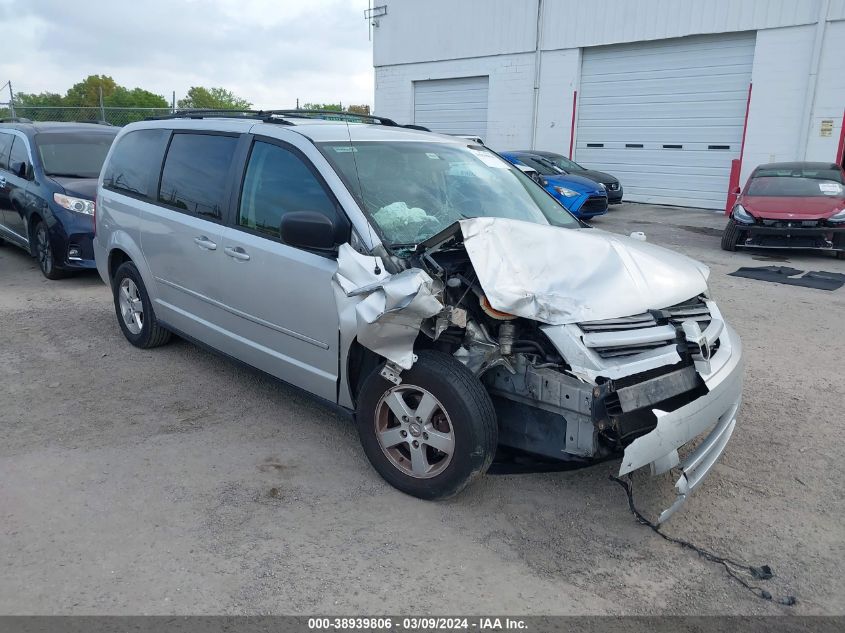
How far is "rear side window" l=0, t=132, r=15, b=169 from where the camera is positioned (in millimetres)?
9211

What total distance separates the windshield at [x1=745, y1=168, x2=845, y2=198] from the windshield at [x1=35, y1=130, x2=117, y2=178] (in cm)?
996

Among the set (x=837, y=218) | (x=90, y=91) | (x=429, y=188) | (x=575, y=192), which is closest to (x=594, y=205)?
Result: (x=575, y=192)

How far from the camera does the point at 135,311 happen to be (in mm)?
5672

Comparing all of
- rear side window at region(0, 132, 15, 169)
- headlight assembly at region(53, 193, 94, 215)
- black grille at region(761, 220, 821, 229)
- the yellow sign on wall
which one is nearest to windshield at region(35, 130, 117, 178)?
headlight assembly at region(53, 193, 94, 215)

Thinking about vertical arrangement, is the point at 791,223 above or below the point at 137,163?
below

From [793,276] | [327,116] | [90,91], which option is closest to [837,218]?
[793,276]

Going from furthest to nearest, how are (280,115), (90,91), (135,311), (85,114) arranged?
(90,91)
(85,114)
(135,311)
(280,115)

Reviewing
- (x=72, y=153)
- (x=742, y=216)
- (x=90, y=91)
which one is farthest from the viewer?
(x=90, y=91)

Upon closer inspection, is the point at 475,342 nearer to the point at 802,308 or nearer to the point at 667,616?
the point at 667,616

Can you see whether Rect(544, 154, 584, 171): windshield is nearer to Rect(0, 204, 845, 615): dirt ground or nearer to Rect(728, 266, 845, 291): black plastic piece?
Rect(728, 266, 845, 291): black plastic piece

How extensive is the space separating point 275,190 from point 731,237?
9.23 meters

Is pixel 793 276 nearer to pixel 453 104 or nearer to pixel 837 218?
pixel 837 218

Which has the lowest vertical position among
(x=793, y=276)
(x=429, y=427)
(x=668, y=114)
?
(x=793, y=276)

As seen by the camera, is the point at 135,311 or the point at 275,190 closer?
the point at 275,190
